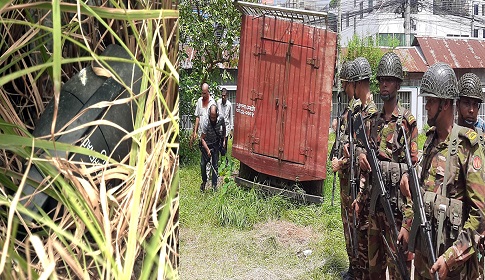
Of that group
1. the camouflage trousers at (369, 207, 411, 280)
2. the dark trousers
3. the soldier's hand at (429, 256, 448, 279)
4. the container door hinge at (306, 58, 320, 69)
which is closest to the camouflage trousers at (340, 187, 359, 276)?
the camouflage trousers at (369, 207, 411, 280)

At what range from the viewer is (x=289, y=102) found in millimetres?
4367

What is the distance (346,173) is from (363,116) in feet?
1.86

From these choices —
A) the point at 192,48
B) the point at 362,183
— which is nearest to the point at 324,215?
the point at 362,183

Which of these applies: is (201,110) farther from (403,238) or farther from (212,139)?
(403,238)

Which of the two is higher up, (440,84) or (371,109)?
(440,84)

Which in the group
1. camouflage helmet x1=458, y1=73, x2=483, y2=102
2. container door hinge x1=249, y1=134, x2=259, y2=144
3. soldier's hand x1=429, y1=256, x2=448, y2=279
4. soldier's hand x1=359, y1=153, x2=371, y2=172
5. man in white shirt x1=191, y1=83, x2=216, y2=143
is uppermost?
camouflage helmet x1=458, y1=73, x2=483, y2=102

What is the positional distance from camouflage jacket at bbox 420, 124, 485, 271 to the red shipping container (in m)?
1.12

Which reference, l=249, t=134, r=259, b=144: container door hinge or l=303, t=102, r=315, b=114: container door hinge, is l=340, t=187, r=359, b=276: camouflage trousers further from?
l=249, t=134, r=259, b=144: container door hinge

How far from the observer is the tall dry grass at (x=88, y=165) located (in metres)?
0.54

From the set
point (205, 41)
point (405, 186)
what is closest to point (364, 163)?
point (405, 186)

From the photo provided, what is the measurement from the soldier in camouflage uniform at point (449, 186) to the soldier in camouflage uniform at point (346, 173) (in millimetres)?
1255

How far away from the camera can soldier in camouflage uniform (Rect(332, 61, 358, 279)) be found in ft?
13.4

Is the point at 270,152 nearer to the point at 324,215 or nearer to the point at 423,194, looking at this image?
the point at 324,215

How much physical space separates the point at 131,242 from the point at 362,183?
3294 millimetres
